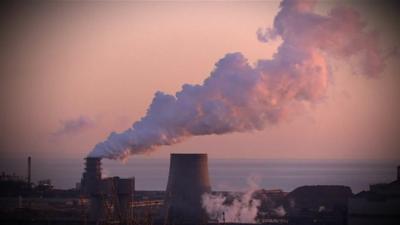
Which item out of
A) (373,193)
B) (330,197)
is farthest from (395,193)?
(330,197)

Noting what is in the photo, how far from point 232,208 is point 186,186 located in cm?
732

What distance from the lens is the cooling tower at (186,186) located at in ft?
107

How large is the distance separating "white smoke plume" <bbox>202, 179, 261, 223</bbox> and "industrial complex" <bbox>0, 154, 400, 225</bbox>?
0.17 m

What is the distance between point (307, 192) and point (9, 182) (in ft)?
59.8

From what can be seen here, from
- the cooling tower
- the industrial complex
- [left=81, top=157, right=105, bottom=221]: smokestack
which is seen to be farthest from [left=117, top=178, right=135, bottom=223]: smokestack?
the cooling tower

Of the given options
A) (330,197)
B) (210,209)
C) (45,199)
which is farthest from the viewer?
(45,199)

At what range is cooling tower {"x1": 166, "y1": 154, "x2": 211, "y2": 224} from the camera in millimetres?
32500

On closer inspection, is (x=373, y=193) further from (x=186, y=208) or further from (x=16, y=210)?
(x=16, y=210)

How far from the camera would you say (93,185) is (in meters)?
35.8

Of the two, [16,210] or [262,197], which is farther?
[262,197]

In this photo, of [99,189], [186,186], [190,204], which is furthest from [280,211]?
[99,189]

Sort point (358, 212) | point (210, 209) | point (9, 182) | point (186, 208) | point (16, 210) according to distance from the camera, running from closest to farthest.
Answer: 1. point (358, 212)
2. point (186, 208)
3. point (210, 209)
4. point (16, 210)
5. point (9, 182)

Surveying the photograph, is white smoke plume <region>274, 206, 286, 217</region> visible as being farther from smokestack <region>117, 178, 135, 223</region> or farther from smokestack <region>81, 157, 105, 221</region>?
smokestack <region>81, 157, 105, 221</region>

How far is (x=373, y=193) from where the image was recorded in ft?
104
